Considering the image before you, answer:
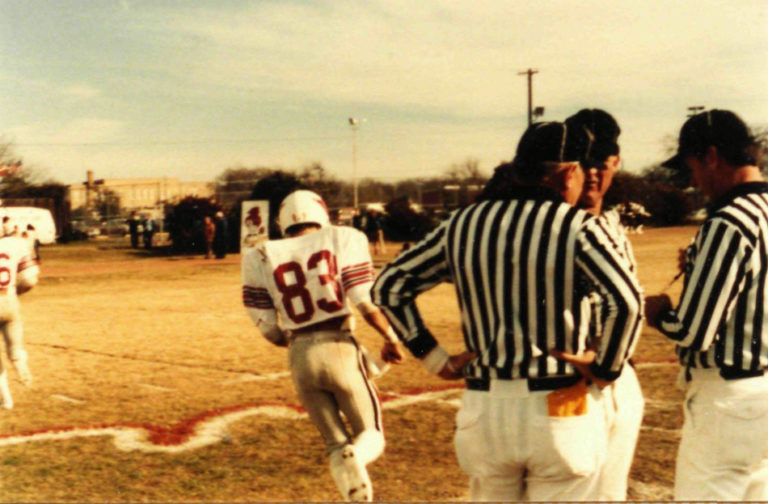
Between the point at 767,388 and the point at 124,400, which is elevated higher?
the point at 767,388

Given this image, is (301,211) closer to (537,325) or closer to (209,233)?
(537,325)

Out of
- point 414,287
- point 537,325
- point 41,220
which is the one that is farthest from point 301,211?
point 41,220

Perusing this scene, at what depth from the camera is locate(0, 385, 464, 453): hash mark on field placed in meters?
7.12

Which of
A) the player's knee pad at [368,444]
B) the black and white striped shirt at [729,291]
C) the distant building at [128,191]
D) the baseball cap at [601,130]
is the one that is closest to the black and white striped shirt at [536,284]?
the black and white striped shirt at [729,291]

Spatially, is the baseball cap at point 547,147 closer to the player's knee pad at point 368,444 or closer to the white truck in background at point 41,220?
the player's knee pad at point 368,444

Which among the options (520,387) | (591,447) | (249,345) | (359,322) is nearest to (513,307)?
(520,387)

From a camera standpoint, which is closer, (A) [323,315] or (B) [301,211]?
(A) [323,315]

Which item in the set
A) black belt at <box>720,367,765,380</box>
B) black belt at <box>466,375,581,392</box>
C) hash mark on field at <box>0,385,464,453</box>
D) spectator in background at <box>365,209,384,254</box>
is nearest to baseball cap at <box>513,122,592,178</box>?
black belt at <box>466,375,581,392</box>

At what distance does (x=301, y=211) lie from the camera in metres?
5.52

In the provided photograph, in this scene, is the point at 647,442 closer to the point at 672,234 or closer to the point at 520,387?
the point at 520,387

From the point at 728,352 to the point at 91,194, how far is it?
163 ft

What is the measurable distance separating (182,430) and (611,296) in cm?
532

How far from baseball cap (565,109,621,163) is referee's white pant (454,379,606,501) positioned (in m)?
1.30

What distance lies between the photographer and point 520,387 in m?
3.04
